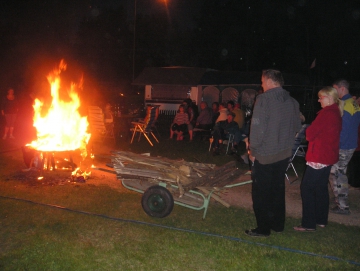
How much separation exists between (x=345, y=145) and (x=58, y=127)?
5.93m

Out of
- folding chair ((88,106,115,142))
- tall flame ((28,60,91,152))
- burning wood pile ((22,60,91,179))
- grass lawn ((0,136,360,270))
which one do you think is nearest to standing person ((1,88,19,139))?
folding chair ((88,106,115,142))

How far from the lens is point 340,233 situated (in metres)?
5.28

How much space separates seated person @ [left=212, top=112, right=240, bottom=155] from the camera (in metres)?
11.3

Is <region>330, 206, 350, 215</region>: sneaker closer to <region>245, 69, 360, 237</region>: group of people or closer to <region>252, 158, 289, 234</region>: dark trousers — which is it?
<region>245, 69, 360, 237</region>: group of people

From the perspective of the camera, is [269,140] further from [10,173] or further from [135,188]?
[10,173]

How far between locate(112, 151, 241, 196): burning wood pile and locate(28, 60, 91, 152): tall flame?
2203 millimetres

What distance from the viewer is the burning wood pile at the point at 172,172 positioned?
5.55 m

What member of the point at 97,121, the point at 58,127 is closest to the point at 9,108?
the point at 97,121

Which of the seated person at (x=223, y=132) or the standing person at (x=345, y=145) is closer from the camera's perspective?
the standing person at (x=345, y=145)

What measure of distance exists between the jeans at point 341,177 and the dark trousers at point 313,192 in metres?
0.81

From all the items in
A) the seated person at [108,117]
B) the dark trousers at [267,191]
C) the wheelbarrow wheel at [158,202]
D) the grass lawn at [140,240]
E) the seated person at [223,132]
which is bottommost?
the grass lawn at [140,240]

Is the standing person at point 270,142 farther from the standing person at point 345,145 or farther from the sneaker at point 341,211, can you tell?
the sneaker at point 341,211

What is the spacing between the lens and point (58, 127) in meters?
8.53

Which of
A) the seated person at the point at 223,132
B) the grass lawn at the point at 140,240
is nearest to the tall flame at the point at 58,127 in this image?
the grass lawn at the point at 140,240
